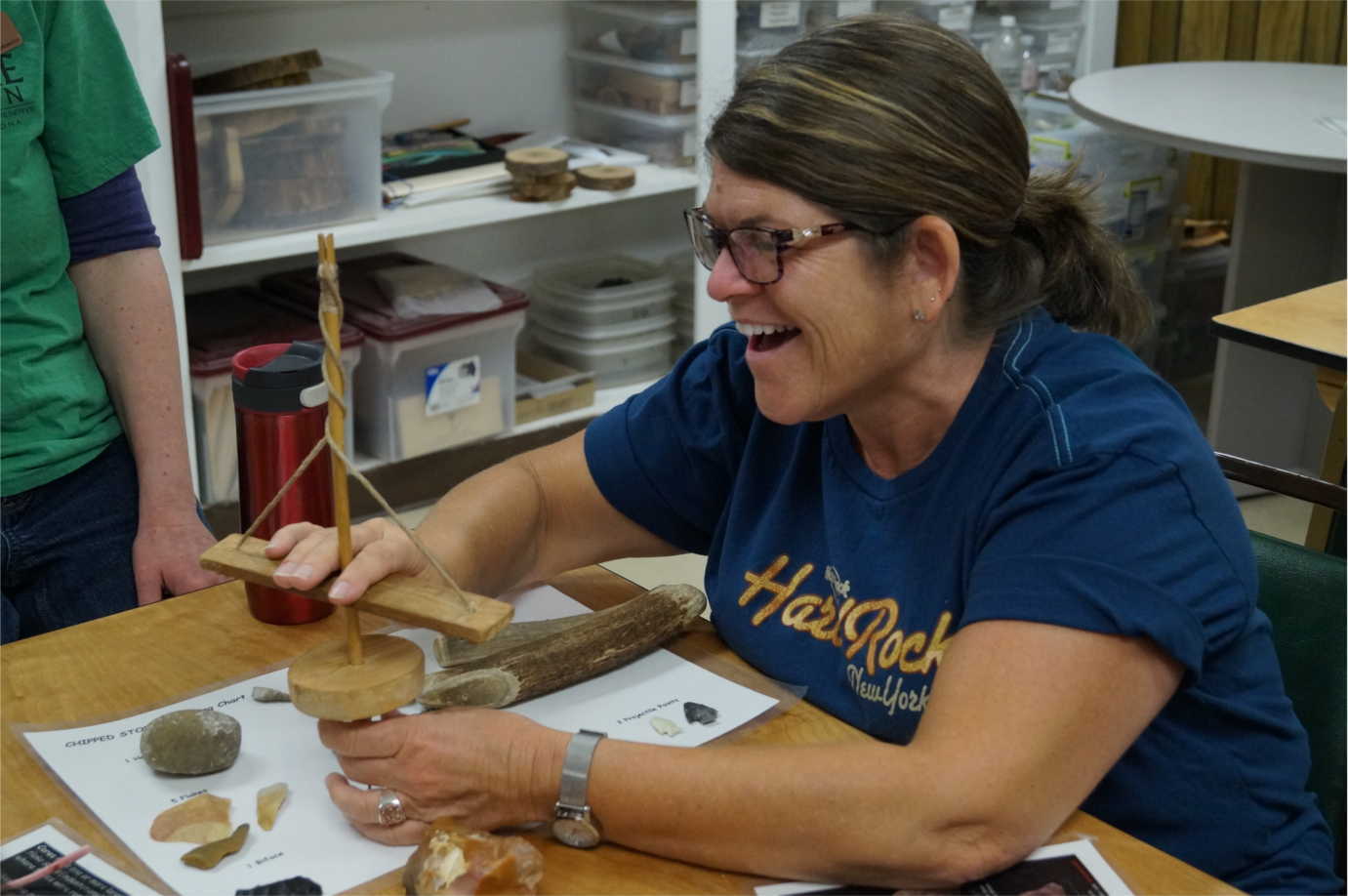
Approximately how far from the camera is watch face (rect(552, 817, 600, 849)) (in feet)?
3.43

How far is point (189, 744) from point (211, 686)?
0.15 metres

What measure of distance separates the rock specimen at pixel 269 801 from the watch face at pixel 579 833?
8.3 inches

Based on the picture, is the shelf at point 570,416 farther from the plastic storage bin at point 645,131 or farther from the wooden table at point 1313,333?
the wooden table at point 1313,333

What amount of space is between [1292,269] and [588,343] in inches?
65.1

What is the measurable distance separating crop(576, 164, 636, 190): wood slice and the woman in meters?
1.83

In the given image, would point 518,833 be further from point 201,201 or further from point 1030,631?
point 201,201

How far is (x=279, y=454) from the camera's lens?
1.37 m

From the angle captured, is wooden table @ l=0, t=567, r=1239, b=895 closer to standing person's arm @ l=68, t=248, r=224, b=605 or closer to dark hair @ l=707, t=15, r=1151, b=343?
standing person's arm @ l=68, t=248, r=224, b=605

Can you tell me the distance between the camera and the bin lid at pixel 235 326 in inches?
110

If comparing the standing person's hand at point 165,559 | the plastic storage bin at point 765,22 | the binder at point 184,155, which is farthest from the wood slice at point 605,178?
the standing person's hand at point 165,559

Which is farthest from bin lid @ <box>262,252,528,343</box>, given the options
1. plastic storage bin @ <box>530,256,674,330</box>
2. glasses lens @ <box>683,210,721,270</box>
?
glasses lens @ <box>683,210,721,270</box>

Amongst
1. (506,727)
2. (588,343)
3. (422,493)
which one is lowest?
(422,493)

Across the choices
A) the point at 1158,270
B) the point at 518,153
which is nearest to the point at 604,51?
the point at 518,153

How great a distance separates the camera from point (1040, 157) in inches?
144
